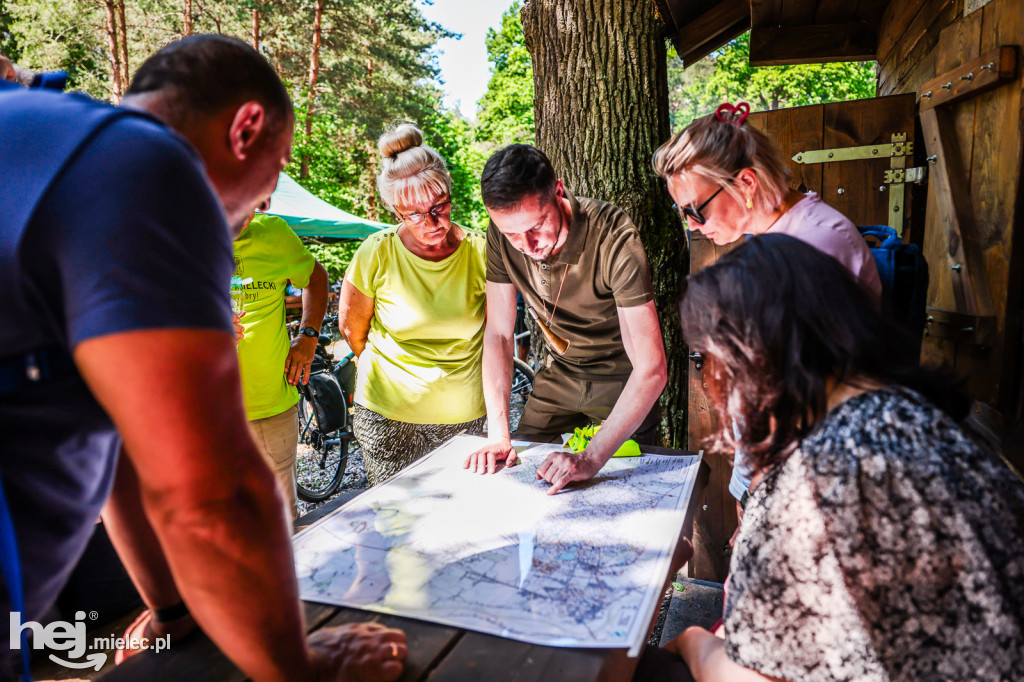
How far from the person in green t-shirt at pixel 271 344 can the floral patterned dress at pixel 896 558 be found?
2.07 metres

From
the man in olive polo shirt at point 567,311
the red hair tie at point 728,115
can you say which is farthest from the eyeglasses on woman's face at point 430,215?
the red hair tie at point 728,115

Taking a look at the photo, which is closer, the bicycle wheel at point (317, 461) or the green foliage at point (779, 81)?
the bicycle wheel at point (317, 461)

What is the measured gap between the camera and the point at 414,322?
2.62m

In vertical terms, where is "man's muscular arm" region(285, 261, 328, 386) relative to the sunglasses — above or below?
below

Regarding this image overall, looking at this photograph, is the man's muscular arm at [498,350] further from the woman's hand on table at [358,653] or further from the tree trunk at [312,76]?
the tree trunk at [312,76]

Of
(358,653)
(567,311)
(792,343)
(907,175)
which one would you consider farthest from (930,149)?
(358,653)

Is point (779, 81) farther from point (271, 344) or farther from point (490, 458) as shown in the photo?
point (490, 458)

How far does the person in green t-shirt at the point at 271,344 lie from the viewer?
2730mm

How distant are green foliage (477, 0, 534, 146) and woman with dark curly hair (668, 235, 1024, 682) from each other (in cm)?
2277

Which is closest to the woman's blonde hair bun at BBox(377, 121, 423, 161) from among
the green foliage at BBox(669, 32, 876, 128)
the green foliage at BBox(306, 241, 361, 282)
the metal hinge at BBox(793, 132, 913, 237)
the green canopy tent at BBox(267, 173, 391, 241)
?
the metal hinge at BBox(793, 132, 913, 237)

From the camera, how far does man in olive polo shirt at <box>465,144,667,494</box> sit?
209cm

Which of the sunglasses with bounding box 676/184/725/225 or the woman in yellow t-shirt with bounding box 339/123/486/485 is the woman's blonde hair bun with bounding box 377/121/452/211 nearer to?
the woman in yellow t-shirt with bounding box 339/123/486/485

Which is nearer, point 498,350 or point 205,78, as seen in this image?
point 205,78

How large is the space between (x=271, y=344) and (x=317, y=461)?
3.34 metres
